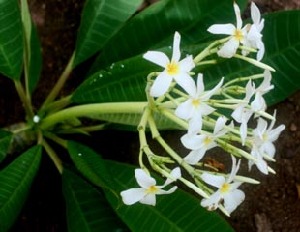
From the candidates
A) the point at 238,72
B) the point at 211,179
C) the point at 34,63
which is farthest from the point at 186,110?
the point at 34,63

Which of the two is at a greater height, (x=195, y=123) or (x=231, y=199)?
(x=195, y=123)

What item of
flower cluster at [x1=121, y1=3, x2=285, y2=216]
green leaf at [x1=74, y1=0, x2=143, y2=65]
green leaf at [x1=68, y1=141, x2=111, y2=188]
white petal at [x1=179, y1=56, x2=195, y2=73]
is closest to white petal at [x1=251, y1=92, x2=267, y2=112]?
flower cluster at [x1=121, y1=3, x2=285, y2=216]

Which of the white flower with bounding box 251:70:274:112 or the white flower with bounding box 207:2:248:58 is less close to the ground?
the white flower with bounding box 207:2:248:58

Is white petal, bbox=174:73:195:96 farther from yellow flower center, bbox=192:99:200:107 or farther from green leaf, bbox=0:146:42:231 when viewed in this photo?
green leaf, bbox=0:146:42:231

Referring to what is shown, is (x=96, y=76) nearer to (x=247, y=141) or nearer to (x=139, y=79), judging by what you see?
(x=139, y=79)

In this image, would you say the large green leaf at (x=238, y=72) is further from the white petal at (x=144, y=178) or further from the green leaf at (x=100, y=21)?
the white petal at (x=144, y=178)

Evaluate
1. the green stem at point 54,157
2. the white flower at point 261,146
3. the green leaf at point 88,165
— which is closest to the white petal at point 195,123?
the white flower at point 261,146

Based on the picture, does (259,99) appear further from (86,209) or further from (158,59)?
(86,209)
